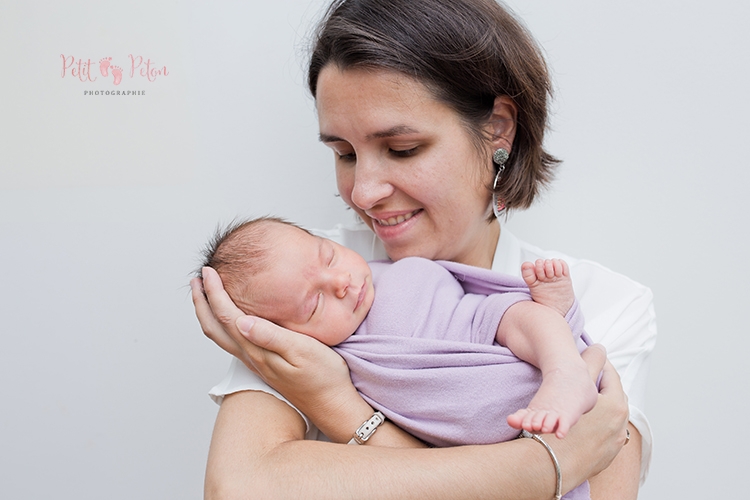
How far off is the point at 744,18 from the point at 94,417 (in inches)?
106

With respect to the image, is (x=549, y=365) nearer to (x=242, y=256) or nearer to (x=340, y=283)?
(x=340, y=283)

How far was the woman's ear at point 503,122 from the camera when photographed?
5.75 feet

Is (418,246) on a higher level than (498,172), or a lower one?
lower

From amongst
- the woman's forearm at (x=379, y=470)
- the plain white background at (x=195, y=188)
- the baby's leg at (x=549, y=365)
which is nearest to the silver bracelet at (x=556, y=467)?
the woman's forearm at (x=379, y=470)

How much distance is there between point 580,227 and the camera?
2.38 m

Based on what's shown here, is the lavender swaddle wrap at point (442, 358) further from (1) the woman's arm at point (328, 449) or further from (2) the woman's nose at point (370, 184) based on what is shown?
(2) the woman's nose at point (370, 184)

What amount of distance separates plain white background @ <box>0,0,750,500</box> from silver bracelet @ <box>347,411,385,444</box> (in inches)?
41.4

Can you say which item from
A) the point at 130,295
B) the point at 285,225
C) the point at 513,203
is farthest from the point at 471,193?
the point at 130,295

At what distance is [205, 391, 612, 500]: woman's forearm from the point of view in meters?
1.25

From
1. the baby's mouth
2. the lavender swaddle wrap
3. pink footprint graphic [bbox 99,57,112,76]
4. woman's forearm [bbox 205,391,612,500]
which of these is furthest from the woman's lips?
pink footprint graphic [bbox 99,57,112,76]

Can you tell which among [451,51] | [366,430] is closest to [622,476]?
[366,430]

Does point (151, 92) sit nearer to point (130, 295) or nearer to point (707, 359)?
point (130, 295)

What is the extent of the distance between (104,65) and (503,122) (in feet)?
4.47

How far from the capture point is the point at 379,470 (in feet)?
4.18
